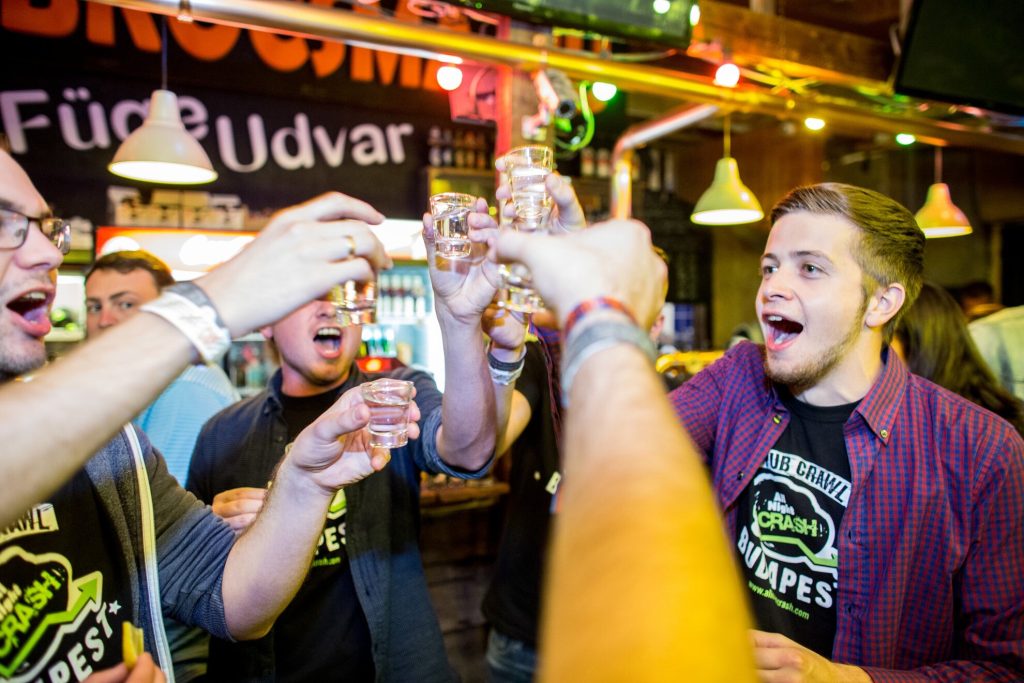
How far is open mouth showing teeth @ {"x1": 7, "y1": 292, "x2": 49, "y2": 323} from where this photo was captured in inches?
46.8

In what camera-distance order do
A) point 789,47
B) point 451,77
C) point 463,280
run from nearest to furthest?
point 463,280 < point 451,77 < point 789,47

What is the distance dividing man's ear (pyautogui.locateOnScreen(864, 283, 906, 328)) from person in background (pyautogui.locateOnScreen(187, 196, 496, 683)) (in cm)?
117

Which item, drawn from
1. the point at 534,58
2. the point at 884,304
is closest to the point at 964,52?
the point at 534,58

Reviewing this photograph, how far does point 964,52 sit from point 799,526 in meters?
3.11

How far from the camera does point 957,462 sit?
1.58 metres

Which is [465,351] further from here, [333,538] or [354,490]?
[333,538]

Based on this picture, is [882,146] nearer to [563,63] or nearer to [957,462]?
[563,63]

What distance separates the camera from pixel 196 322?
0.80 meters

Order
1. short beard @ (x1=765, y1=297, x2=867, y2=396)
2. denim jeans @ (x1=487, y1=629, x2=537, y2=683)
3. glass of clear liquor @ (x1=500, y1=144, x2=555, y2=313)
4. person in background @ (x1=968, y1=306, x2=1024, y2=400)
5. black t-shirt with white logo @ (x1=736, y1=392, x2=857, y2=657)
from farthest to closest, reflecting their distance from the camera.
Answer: person in background @ (x1=968, y1=306, x2=1024, y2=400)
denim jeans @ (x1=487, y1=629, x2=537, y2=683)
short beard @ (x1=765, y1=297, x2=867, y2=396)
black t-shirt with white logo @ (x1=736, y1=392, x2=857, y2=657)
glass of clear liquor @ (x1=500, y1=144, x2=555, y2=313)

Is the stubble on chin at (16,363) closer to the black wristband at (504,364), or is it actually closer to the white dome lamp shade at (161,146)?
the black wristband at (504,364)

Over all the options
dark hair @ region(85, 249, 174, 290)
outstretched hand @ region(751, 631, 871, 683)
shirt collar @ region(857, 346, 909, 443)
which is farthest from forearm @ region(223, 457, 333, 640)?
dark hair @ region(85, 249, 174, 290)

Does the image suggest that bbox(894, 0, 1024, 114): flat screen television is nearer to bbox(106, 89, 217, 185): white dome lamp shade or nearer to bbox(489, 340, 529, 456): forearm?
bbox(489, 340, 529, 456): forearm

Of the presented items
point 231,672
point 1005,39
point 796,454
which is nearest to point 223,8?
point 231,672

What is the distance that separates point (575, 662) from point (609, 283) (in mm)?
433
